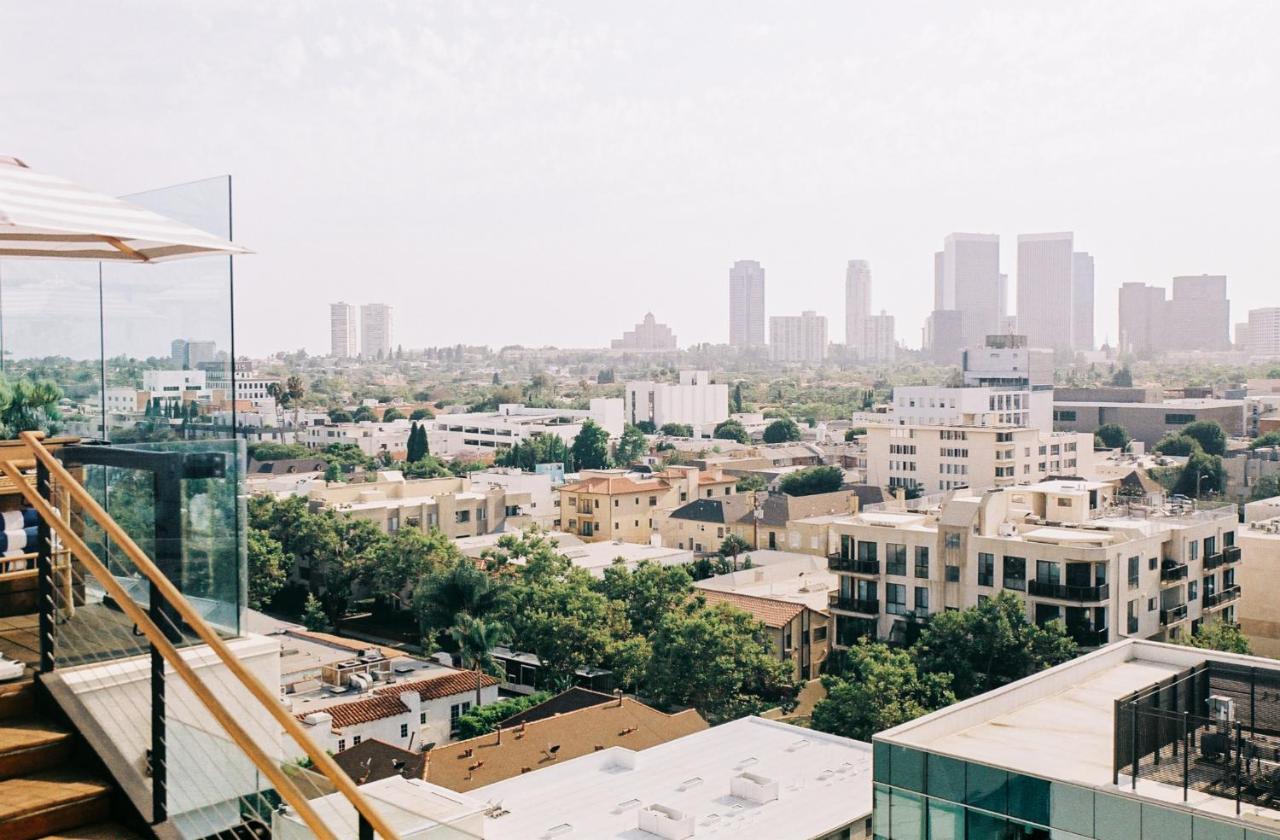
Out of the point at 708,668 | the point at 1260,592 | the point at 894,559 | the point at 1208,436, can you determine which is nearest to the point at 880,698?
the point at 708,668

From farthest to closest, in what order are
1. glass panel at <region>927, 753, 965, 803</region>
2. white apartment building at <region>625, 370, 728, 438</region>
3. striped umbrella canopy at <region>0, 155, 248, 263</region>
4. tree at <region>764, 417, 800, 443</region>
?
white apartment building at <region>625, 370, 728, 438</region>, tree at <region>764, 417, 800, 443</region>, glass panel at <region>927, 753, 965, 803</region>, striped umbrella canopy at <region>0, 155, 248, 263</region>

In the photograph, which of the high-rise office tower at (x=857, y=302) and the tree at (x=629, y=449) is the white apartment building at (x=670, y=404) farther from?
the high-rise office tower at (x=857, y=302)

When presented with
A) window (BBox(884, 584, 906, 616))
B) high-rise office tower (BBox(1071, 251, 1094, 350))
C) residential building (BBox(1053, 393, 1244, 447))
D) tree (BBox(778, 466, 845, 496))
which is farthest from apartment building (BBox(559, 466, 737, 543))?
high-rise office tower (BBox(1071, 251, 1094, 350))

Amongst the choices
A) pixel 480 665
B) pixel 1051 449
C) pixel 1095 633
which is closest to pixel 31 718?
pixel 480 665

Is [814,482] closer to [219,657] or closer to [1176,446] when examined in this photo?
[1176,446]

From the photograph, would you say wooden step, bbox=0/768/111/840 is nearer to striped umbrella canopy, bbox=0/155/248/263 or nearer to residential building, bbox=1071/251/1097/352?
striped umbrella canopy, bbox=0/155/248/263
